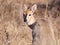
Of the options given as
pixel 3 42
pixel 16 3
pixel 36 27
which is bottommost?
pixel 3 42

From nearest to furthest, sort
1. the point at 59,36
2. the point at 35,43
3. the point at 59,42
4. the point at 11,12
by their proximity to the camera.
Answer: the point at 35,43, the point at 59,42, the point at 59,36, the point at 11,12

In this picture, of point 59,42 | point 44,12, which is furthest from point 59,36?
point 44,12

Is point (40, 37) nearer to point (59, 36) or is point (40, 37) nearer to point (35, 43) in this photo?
point (35, 43)

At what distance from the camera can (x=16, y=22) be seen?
4.08 meters

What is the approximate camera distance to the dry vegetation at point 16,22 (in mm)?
3832

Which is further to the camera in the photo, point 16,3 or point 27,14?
point 16,3

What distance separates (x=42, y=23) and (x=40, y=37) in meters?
0.18

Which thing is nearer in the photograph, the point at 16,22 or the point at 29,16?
the point at 29,16

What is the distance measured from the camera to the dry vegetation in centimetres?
383

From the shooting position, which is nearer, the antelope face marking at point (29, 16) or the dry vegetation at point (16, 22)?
the antelope face marking at point (29, 16)

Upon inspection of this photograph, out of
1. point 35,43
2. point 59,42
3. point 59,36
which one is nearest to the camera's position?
point 35,43

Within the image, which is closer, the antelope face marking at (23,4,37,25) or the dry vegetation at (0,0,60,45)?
the antelope face marking at (23,4,37,25)

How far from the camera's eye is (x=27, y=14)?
10.8 ft

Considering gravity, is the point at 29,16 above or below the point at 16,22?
above
